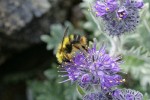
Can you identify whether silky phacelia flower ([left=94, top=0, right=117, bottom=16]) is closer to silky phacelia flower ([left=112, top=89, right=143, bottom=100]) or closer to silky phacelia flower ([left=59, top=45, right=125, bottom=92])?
silky phacelia flower ([left=59, top=45, right=125, bottom=92])

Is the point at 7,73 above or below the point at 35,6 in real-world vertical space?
below

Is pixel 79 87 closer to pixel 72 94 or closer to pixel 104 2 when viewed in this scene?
pixel 104 2

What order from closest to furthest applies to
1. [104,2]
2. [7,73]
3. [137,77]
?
[104,2] → [137,77] → [7,73]

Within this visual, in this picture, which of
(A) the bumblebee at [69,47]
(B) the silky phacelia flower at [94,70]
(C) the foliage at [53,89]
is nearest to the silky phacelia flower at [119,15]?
(A) the bumblebee at [69,47]

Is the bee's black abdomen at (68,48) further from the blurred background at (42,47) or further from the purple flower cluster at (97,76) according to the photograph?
the blurred background at (42,47)

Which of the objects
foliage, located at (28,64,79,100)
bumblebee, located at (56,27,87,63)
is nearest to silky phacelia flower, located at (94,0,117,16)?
bumblebee, located at (56,27,87,63)

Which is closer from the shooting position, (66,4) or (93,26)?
(93,26)

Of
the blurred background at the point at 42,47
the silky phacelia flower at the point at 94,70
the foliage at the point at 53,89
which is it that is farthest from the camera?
the foliage at the point at 53,89

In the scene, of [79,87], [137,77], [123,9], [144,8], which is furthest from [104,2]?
[137,77]
